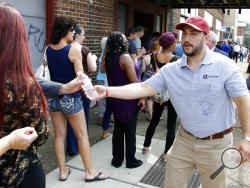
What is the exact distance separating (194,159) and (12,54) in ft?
5.54

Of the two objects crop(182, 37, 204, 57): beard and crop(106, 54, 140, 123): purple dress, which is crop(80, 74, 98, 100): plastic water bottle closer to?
crop(182, 37, 204, 57): beard

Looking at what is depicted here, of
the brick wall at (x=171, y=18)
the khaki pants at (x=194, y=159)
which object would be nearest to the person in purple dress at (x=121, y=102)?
the khaki pants at (x=194, y=159)

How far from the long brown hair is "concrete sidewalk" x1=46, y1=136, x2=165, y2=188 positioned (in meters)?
2.24

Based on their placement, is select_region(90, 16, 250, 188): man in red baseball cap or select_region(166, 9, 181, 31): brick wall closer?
select_region(90, 16, 250, 188): man in red baseball cap

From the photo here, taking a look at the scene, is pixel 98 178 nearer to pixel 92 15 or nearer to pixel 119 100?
pixel 119 100

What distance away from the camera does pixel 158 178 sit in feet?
13.8

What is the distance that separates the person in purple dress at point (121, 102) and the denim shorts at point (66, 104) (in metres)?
0.62

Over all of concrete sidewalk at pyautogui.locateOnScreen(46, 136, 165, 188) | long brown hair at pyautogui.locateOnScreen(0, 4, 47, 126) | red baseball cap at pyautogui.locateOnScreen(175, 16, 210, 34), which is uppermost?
red baseball cap at pyautogui.locateOnScreen(175, 16, 210, 34)

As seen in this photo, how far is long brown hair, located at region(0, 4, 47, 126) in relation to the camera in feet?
6.11

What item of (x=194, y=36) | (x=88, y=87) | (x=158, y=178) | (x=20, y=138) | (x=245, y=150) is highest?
(x=194, y=36)

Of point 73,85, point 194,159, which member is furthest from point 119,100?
point 194,159

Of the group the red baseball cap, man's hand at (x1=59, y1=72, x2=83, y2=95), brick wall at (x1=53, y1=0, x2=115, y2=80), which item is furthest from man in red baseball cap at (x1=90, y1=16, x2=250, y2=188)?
brick wall at (x1=53, y1=0, x2=115, y2=80)

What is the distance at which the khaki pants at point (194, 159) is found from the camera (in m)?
2.71

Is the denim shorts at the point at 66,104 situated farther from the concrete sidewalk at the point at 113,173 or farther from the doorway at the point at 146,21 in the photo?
the doorway at the point at 146,21
